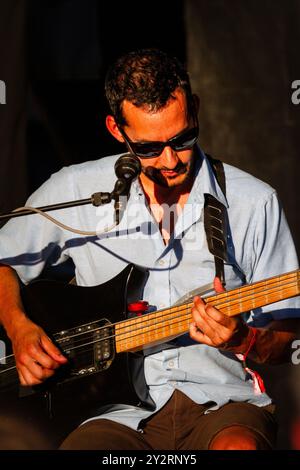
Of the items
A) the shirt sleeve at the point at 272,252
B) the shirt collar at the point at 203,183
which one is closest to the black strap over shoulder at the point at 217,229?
the shirt collar at the point at 203,183

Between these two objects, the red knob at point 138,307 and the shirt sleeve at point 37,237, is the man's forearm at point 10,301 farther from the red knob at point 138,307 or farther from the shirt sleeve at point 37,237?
the red knob at point 138,307

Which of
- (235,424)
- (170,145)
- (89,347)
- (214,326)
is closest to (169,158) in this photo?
(170,145)

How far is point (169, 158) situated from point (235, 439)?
3.54 feet

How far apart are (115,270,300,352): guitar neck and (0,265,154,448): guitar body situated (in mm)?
59

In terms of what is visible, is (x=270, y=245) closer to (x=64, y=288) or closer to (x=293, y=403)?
(x=64, y=288)

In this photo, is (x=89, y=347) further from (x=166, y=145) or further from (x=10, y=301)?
(x=166, y=145)

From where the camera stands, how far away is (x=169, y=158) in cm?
323

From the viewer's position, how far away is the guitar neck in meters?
3.05

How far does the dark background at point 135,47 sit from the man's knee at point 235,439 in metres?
1.51

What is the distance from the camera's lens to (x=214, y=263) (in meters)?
3.38

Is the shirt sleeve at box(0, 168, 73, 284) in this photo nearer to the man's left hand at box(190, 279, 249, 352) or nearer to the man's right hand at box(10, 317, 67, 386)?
the man's right hand at box(10, 317, 67, 386)

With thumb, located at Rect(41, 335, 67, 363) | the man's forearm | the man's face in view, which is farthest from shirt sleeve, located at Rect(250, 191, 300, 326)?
the man's forearm
